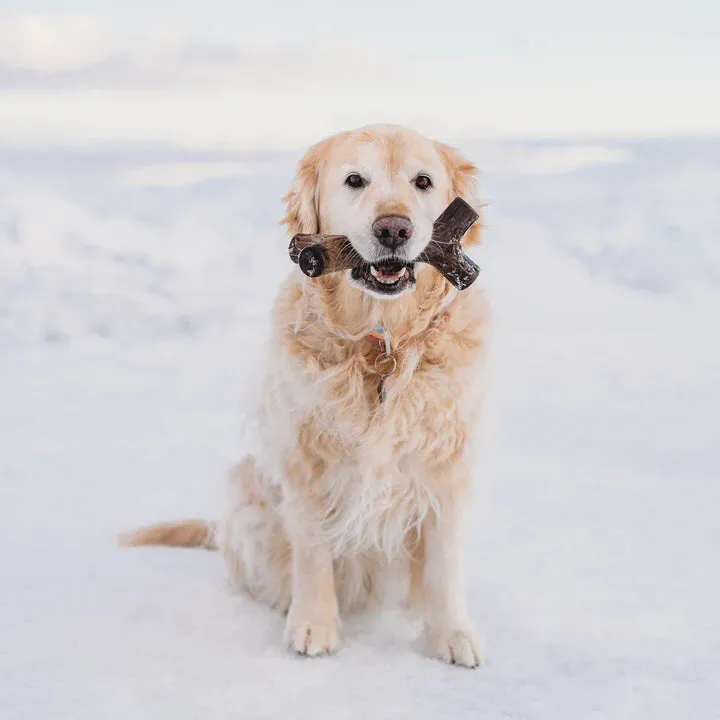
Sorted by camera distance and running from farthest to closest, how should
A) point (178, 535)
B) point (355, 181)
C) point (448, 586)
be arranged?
point (178, 535)
point (448, 586)
point (355, 181)

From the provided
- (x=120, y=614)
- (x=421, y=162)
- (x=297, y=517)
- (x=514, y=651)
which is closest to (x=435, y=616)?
(x=514, y=651)

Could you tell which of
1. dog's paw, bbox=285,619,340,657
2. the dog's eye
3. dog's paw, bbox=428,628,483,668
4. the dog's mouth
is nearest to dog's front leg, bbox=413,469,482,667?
dog's paw, bbox=428,628,483,668

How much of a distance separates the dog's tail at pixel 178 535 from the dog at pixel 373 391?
0.84m

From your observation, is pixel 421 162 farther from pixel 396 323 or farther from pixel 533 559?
pixel 533 559

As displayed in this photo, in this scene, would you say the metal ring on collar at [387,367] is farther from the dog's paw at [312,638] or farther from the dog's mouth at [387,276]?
the dog's paw at [312,638]

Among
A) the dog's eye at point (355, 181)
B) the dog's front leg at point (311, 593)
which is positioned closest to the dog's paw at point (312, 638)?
the dog's front leg at point (311, 593)

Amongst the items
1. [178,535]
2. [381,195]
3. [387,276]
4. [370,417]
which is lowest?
[178,535]

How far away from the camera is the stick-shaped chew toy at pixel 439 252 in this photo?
2.83 metres

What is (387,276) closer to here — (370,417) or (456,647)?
(370,417)

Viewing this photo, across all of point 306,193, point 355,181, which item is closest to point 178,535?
point 306,193

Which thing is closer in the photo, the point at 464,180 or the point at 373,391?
the point at 373,391

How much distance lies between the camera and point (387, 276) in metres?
2.76

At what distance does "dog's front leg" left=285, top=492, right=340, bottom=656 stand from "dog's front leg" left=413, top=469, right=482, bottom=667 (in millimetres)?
308

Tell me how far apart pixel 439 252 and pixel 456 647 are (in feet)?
3.96
